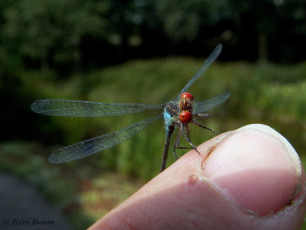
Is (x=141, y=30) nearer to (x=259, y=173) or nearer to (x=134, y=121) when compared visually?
(x=134, y=121)

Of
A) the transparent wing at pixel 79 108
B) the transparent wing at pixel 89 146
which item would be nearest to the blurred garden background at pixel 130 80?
the transparent wing at pixel 79 108

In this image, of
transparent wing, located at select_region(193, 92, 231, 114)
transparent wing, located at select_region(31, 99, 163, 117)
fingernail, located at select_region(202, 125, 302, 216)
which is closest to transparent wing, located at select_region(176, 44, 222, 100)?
transparent wing, located at select_region(193, 92, 231, 114)

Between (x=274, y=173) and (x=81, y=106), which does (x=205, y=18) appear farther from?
(x=274, y=173)

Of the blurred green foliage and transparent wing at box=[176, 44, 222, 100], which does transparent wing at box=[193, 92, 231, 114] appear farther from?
the blurred green foliage

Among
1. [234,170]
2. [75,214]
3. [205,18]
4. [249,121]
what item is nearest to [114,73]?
[205,18]

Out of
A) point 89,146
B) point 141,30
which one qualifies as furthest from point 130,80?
point 89,146
